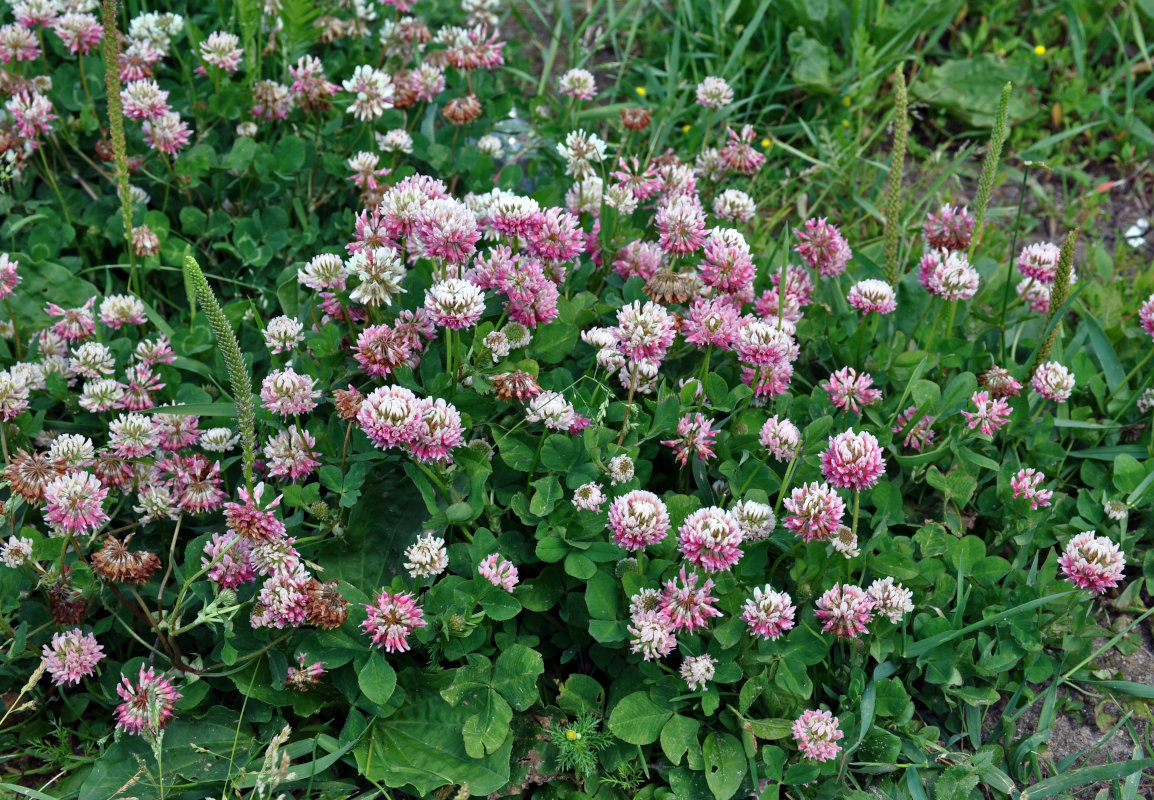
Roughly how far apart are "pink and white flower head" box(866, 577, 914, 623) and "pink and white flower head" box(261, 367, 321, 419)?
5.03ft

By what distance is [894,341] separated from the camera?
11.4 feet

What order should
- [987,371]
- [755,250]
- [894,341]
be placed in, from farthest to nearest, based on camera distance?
[755,250] < [894,341] < [987,371]

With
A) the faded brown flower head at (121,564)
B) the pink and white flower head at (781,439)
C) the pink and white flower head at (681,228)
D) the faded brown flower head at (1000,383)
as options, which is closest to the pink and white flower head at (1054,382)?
the faded brown flower head at (1000,383)

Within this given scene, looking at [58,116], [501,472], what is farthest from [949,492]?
[58,116]

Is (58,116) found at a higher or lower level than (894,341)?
higher

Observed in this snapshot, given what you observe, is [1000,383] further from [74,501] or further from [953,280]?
[74,501]

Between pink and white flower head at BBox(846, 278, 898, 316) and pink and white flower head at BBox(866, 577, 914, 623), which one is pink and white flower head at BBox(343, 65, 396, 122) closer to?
pink and white flower head at BBox(846, 278, 898, 316)

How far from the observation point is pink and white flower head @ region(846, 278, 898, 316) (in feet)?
→ 10.4

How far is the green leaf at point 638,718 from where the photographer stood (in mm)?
2615

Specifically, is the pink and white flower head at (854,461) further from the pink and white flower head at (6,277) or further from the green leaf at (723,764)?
→ the pink and white flower head at (6,277)

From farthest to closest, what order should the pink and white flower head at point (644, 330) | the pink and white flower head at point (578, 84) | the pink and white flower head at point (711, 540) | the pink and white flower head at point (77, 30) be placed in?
the pink and white flower head at point (578, 84)
the pink and white flower head at point (77, 30)
the pink and white flower head at point (644, 330)
the pink and white flower head at point (711, 540)

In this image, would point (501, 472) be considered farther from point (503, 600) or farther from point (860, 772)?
point (860, 772)

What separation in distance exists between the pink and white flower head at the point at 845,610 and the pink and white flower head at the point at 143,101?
8.88 feet

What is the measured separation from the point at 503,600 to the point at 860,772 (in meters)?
1.01
